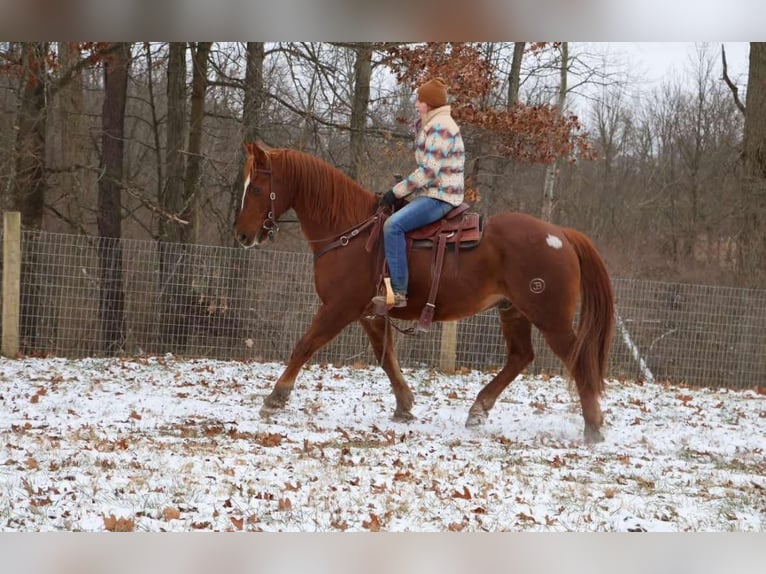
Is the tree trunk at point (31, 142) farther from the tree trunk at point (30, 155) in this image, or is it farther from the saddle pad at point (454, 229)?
the saddle pad at point (454, 229)

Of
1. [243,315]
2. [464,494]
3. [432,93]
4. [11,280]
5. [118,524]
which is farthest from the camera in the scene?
[243,315]

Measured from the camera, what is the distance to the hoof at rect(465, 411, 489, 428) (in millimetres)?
7559

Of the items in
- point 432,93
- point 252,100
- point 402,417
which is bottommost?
point 402,417

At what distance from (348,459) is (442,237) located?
2.25m

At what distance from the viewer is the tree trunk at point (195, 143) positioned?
46.8 feet

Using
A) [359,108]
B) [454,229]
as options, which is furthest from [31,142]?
[454,229]

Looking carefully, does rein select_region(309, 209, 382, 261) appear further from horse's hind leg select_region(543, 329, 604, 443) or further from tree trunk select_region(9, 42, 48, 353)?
tree trunk select_region(9, 42, 48, 353)

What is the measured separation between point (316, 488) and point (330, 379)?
528cm

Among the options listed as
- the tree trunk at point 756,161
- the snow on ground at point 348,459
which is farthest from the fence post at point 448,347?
the tree trunk at point 756,161

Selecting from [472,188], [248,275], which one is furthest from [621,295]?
[248,275]

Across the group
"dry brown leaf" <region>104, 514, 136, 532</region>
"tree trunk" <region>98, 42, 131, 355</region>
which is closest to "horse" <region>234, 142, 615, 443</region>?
"dry brown leaf" <region>104, 514, 136, 532</region>

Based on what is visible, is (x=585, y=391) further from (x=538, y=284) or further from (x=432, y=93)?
(x=432, y=93)

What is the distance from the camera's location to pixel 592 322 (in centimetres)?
714

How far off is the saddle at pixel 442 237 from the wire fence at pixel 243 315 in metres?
4.75
